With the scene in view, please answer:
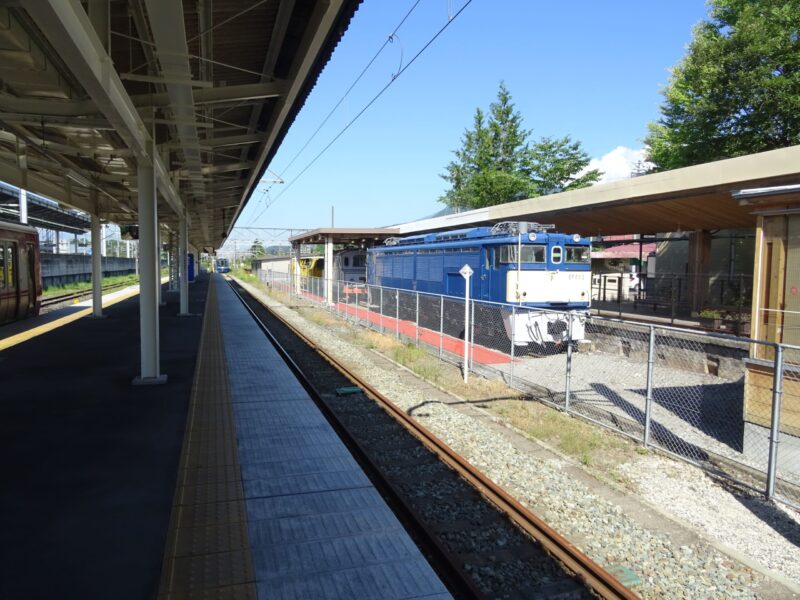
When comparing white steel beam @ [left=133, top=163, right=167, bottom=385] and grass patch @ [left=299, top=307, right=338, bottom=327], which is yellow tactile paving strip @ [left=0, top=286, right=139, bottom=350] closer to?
white steel beam @ [left=133, top=163, right=167, bottom=385]

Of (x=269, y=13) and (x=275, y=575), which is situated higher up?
(x=269, y=13)

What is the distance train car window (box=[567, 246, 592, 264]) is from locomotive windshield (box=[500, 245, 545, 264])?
985 mm

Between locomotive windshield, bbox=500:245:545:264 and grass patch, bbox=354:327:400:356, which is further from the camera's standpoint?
grass patch, bbox=354:327:400:356

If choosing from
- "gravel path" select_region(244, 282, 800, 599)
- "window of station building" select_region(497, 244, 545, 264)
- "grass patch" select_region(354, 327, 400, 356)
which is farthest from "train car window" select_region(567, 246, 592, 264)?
"gravel path" select_region(244, 282, 800, 599)

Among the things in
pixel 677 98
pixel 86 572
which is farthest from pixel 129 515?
pixel 677 98

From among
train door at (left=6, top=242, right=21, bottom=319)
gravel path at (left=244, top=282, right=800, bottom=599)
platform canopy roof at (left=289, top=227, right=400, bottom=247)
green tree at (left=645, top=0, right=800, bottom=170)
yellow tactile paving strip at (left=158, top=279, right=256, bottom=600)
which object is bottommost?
gravel path at (left=244, top=282, right=800, bottom=599)

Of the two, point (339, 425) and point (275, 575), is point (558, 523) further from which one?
point (339, 425)

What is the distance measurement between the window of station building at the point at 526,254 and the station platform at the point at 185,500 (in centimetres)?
775

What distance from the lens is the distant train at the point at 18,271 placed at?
1463 cm

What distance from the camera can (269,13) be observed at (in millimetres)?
6602

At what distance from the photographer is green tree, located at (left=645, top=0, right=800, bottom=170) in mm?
20891

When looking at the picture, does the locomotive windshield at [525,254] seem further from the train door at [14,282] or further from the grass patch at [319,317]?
the train door at [14,282]

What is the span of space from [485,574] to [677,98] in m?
27.6

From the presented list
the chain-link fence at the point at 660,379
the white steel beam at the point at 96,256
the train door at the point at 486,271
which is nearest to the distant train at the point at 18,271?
the white steel beam at the point at 96,256
